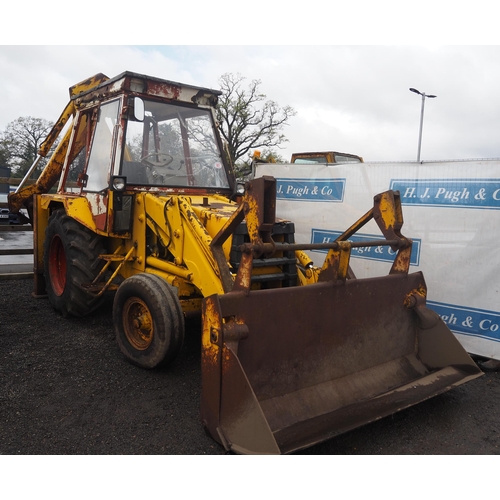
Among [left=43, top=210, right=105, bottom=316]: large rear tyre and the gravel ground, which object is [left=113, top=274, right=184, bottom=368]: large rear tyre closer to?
the gravel ground

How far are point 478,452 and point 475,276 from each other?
2192 mm

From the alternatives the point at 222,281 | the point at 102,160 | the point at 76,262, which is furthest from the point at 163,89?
the point at 222,281

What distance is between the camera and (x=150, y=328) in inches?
163

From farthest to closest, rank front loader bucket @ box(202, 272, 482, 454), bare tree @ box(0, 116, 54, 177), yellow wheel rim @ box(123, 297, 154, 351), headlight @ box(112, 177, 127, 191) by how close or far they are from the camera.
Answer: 1. bare tree @ box(0, 116, 54, 177)
2. headlight @ box(112, 177, 127, 191)
3. yellow wheel rim @ box(123, 297, 154, 351)
4. front loader bucket @ box(202, 272, 482, 454)

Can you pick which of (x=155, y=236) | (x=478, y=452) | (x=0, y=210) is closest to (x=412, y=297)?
(x=478, y=452)

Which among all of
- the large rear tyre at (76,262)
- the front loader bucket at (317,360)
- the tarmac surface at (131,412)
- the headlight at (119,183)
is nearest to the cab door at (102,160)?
the headlight at (119,183)

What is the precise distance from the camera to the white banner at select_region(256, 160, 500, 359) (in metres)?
4.79

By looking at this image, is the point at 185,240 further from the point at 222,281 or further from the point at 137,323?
the point at 222,281

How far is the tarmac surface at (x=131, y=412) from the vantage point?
310 cm

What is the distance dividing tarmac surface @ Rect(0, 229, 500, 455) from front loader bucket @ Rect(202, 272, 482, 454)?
0.71 feet

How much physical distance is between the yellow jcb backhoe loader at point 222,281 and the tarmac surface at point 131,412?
205 millimetres

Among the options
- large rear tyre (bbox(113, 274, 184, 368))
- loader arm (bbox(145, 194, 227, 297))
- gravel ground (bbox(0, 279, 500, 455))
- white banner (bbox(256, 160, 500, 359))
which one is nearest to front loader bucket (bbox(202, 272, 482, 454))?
gravel ground (bbox(0, 279, 500, 455))

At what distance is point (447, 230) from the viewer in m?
5.05

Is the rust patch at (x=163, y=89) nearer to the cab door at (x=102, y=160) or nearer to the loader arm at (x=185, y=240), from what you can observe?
the cab door at (x=102, y=160)
